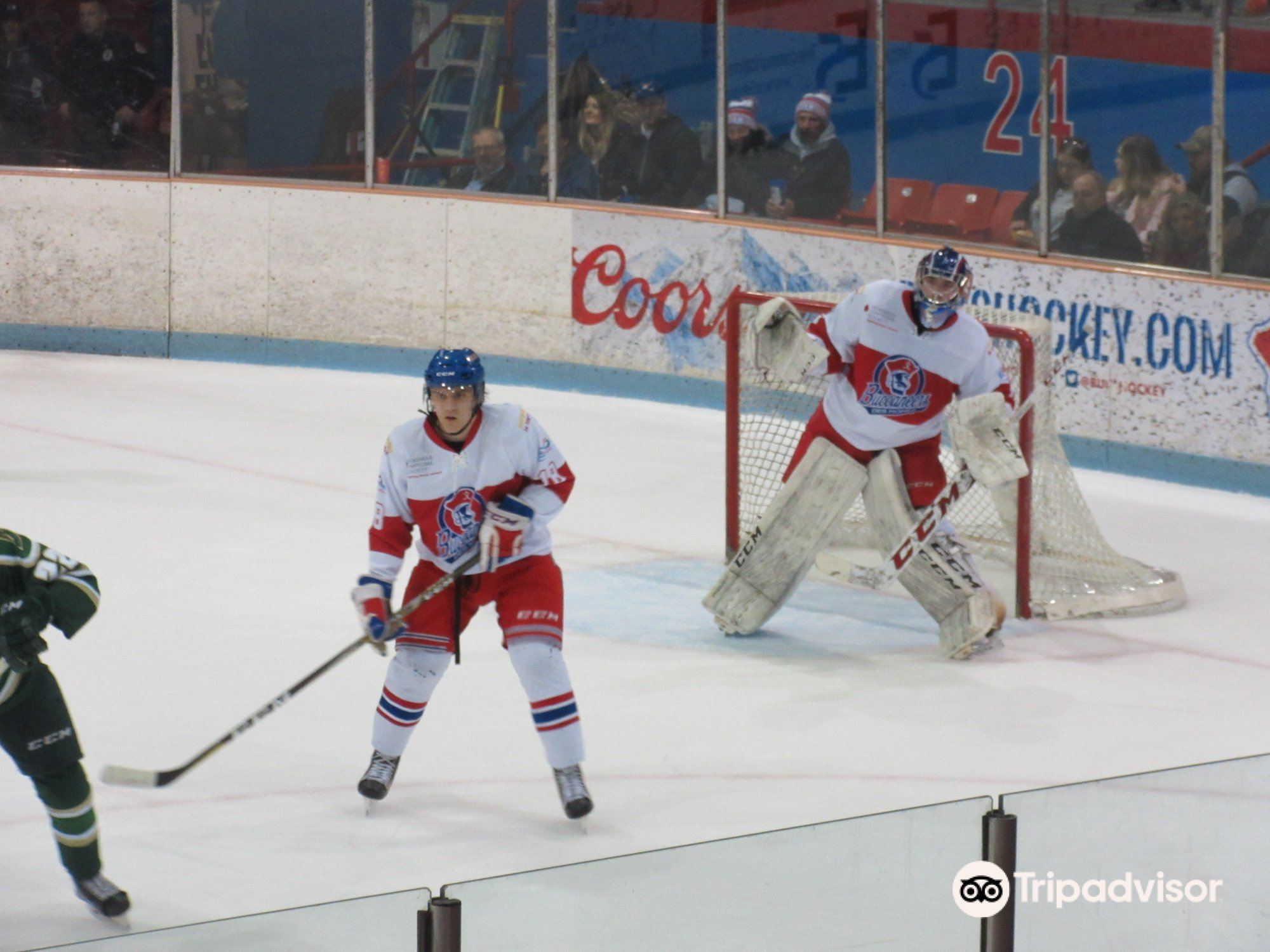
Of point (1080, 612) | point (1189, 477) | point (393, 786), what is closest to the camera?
point (393, 786)

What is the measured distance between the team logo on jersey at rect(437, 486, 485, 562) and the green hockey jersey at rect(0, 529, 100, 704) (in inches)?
31.3

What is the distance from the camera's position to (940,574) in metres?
5.29

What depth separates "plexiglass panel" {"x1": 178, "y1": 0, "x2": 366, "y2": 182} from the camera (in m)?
9.86

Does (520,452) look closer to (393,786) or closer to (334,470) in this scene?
(393,786)

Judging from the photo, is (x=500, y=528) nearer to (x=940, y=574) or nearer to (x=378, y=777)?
(x=378, y=777)

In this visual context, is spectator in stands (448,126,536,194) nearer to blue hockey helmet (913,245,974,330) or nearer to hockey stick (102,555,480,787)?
blue hockey helmet (913,245,974,330)

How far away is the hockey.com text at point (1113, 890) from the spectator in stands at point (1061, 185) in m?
5.21

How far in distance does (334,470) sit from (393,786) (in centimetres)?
344

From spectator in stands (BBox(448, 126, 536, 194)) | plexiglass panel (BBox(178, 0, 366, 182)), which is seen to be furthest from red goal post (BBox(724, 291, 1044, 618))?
plexiglass panel (BBox(178, 0, 366, 182))

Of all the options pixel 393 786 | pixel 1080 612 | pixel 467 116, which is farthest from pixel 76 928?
pixel 467 116

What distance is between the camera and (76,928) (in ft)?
11.5

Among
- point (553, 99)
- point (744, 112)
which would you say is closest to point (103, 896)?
point (744, 112)

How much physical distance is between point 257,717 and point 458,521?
556 millimetres

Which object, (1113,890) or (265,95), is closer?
(1113,890)
